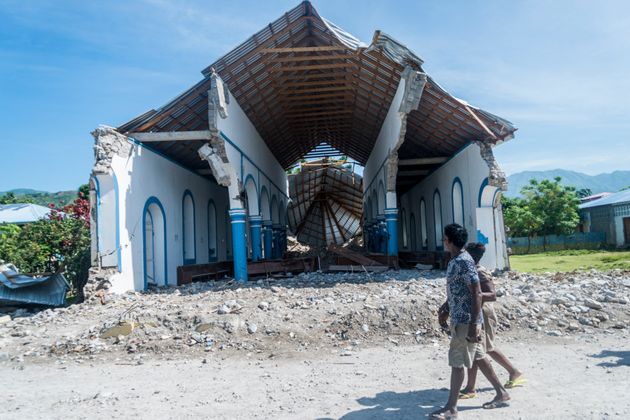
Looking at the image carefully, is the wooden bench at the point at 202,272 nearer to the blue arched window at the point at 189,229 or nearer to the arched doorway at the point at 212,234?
the blue arched window at the point at 189,229

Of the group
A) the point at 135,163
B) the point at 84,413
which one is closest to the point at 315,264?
the point at 135,163

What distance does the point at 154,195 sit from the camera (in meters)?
14.9

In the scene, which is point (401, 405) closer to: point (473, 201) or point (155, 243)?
point (155, 243)

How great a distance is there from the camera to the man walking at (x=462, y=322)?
4.54 meters

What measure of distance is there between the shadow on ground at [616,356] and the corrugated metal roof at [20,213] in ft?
107

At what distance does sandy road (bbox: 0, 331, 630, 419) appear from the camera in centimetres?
489

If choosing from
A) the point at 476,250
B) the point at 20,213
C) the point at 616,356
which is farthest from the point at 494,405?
the point at 20,213

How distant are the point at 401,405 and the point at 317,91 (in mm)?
15566

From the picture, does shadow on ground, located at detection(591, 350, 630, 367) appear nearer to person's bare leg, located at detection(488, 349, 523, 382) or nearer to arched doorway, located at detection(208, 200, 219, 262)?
person's bare leg, located at detection(488, 349, 523, 382)

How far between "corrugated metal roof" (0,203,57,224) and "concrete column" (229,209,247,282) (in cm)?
2194

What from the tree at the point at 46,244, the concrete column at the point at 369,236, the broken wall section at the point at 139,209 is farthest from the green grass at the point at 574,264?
the tree at the point at 46,244

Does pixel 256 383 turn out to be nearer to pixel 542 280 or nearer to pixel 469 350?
pixel 469 350

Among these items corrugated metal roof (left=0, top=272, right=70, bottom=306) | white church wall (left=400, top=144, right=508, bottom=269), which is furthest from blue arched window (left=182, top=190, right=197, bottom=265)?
white church wall (left=400, top=144, right=508, bottom=269)

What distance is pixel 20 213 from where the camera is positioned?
33.9 meters
